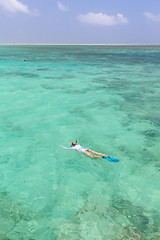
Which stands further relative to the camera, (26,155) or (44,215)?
(26,155)

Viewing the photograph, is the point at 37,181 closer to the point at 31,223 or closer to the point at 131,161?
the point at 31,223

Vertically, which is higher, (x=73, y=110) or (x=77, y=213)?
(x=73, y=110)

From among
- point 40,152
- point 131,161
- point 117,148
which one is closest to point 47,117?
point 40,152

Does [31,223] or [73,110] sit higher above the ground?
[73,110]

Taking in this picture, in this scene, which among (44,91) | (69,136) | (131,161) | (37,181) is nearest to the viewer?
(37,181)

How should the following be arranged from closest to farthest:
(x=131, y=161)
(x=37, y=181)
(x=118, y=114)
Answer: (x=37, y=181)
(x=131, y=161)
(x=118, y=114)

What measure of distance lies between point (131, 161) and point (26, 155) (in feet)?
20.2

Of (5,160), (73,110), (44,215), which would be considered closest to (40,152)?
(5,160)

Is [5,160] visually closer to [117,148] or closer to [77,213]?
[77,213]

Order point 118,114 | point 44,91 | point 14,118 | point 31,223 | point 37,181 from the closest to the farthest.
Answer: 1. point 31,223
2. point 37,181
3. point 14,118
4. point 118,114
5. point 44,91

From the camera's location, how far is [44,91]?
25484mm

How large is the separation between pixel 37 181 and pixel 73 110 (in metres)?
10.4

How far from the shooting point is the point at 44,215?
7820 millimetres

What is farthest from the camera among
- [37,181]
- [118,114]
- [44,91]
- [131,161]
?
[44,91]
